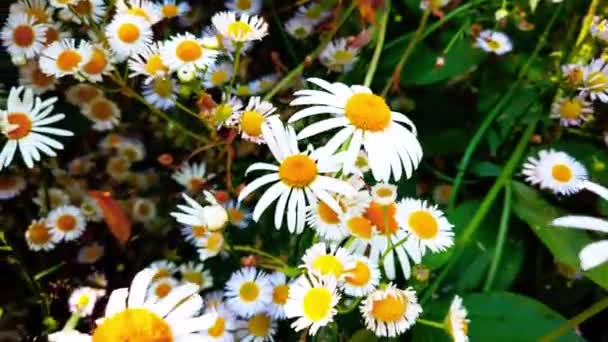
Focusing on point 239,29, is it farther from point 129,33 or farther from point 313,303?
point 313,303

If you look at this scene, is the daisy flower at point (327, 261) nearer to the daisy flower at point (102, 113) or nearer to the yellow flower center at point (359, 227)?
the yellow flower center at point (359, 227)

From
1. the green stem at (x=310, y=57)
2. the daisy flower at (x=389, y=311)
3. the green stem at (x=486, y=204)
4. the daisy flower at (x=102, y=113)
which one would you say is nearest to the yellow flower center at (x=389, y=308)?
the daisy flower at (x=389, y=311)

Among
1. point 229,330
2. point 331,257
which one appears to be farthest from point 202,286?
point 331,257

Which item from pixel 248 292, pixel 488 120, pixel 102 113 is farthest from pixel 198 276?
pixel 488 120

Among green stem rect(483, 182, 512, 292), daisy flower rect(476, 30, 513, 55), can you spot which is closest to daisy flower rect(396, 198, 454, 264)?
green stem rect(483, 182, 512, 292)

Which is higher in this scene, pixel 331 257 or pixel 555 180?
pixel 555 180

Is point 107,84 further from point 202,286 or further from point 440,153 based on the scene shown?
point 440,153

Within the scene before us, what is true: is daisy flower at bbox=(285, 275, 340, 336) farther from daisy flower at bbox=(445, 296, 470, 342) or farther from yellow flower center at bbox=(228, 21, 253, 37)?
yellow flower center at bbox=(228, 21, 253, 37)
